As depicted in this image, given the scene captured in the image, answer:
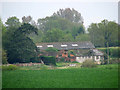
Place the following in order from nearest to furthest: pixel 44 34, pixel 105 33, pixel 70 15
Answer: pixel 105 33, pixel 44 34, pixel 70 15

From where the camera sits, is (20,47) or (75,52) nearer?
(20,47)

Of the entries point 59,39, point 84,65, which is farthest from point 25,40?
point 59,39

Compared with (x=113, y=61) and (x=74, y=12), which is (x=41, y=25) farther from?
(x=113, y=61)

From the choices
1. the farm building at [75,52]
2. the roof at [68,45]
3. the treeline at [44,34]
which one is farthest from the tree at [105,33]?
the farm building at [75,52]

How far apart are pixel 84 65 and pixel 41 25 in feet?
151

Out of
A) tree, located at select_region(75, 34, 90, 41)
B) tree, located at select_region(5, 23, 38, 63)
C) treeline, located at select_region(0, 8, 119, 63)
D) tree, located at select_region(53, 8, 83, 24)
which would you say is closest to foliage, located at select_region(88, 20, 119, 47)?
treeline, located at select_region(0, 8, 119, 63)

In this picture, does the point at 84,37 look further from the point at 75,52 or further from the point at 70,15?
the point at 70,15

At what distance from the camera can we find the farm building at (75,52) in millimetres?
46737

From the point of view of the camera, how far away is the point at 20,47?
39219mm

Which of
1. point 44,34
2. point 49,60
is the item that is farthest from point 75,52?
point 44,34

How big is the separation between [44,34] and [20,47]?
99.5 ft

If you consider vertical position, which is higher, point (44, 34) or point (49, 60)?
point (44, 34)

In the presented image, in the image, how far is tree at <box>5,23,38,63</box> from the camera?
127ft

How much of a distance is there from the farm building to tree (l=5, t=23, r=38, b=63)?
8.59m
